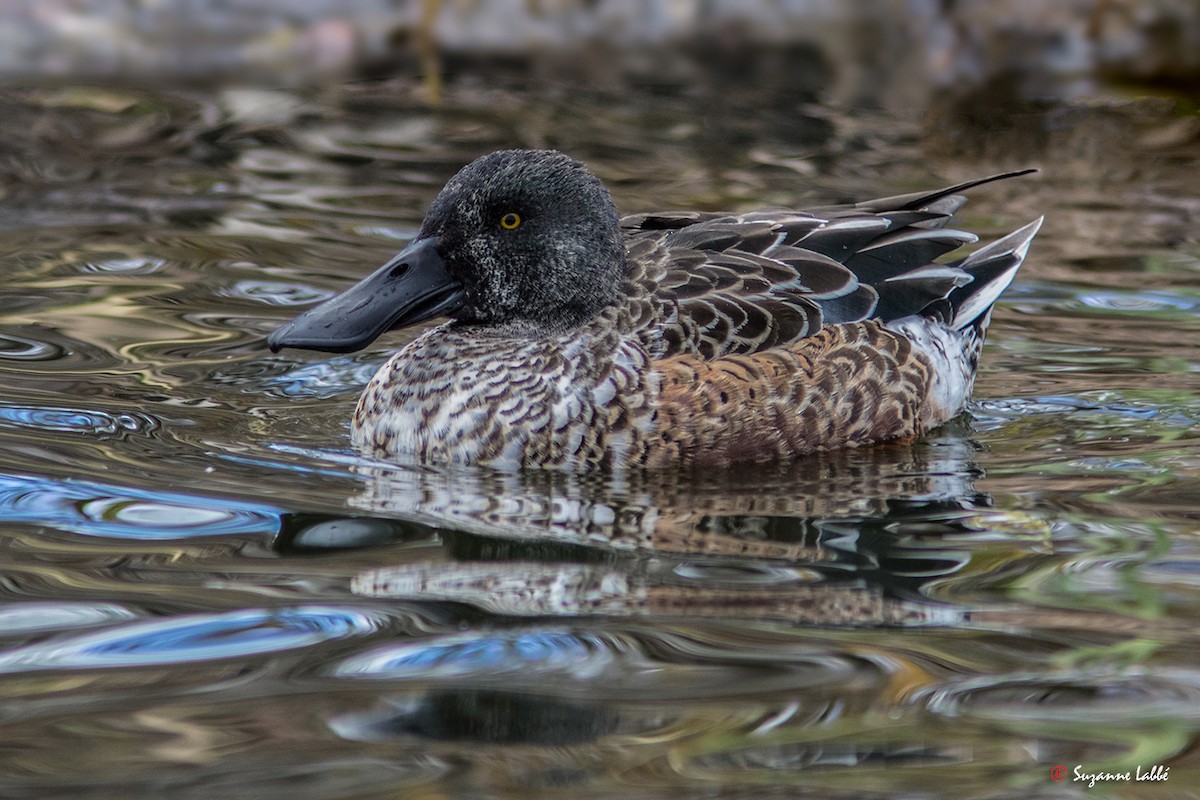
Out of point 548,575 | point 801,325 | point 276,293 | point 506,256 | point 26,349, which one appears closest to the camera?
point 548,575

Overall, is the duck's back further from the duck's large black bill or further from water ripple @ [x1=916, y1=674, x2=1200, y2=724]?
water ripple @ [x1=916, y1=674, x2=1200, y2=724]

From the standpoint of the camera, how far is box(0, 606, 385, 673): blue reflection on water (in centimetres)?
409

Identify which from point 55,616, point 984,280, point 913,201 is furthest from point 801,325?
point 55,616

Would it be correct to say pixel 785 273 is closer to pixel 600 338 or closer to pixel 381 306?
pixel 600 338

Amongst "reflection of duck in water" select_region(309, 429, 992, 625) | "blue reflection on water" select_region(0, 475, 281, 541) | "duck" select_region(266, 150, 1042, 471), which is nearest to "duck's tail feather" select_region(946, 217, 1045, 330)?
"duck" select_region(266, 150, 1042, 471)

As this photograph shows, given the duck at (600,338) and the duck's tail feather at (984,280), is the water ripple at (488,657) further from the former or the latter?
the duck's tail feather at (984,280)

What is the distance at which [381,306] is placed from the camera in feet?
19.8

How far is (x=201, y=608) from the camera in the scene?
174 inches

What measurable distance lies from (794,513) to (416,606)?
57.0 inches

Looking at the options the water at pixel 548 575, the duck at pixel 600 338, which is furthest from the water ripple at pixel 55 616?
the duck at pixel 600 338

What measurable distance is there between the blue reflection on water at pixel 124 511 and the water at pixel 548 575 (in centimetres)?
2

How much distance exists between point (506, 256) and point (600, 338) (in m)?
0.46

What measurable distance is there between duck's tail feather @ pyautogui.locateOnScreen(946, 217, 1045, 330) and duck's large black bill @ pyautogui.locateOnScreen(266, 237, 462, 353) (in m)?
2.15

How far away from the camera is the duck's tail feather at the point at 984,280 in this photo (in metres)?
7.10
